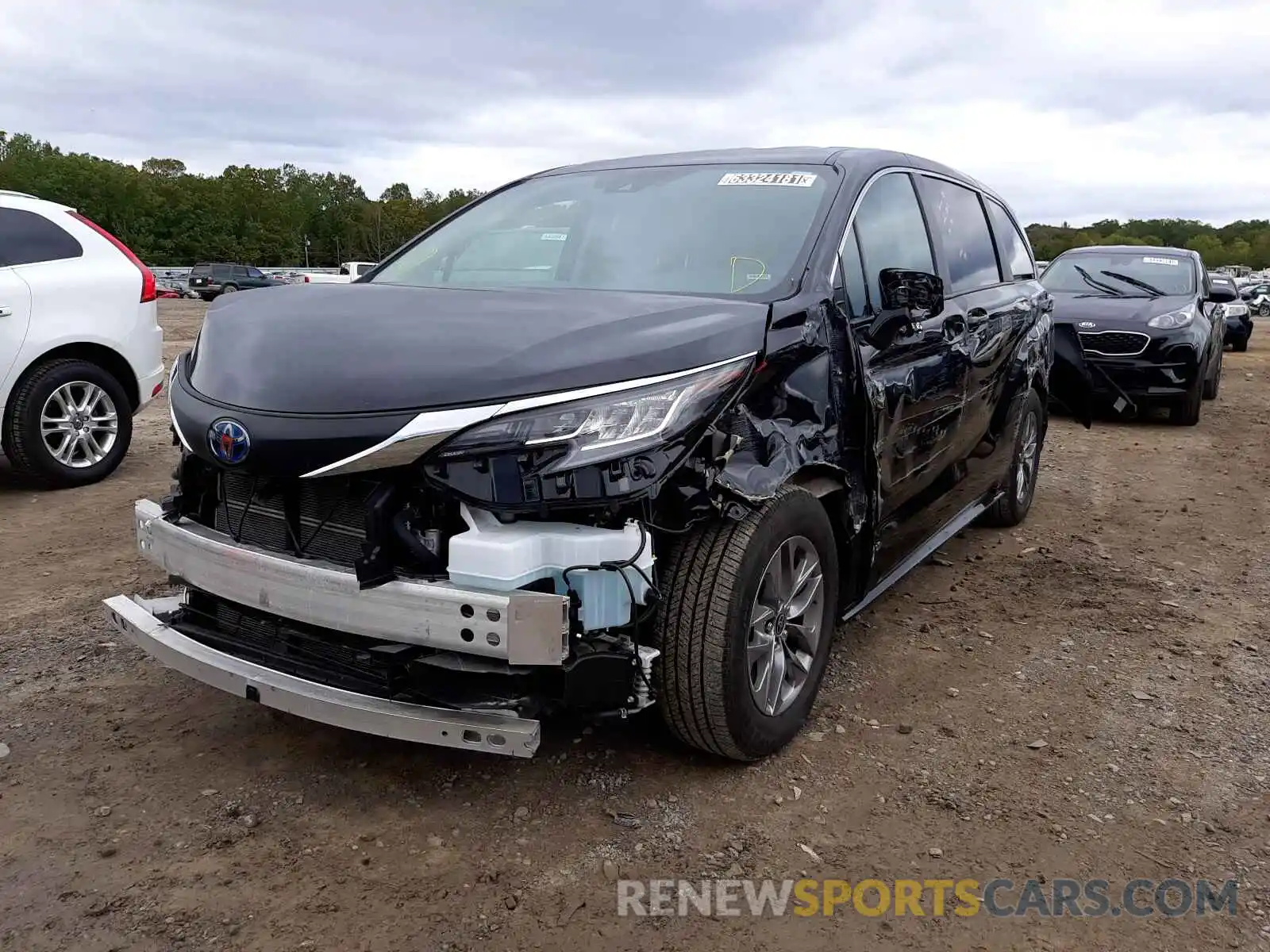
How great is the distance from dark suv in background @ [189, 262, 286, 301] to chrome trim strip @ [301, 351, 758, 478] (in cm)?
4346

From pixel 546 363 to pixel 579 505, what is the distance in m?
0.36

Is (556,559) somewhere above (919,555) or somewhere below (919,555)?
above

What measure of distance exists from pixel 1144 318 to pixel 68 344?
29.7 ft

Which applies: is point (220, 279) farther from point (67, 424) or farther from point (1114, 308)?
point (67, 424)

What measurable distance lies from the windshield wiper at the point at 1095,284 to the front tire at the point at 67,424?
913 centimetres

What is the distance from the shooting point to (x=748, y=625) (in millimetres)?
2744

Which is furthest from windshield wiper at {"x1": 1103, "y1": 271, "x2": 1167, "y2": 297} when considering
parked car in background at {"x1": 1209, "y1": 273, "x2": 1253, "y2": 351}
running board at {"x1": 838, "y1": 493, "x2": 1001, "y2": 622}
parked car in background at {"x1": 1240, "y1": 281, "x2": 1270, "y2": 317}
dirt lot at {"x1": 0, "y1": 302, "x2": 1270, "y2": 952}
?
parked car in background at {"x1": 1240, "y1": 281, "x2": 1270, "y2": 317}

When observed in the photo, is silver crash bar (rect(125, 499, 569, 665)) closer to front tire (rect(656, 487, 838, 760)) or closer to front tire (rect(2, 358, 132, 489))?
front tire (rect(656, 487, 838, 760))

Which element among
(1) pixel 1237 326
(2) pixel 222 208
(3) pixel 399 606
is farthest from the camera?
(2) pixel 222 208

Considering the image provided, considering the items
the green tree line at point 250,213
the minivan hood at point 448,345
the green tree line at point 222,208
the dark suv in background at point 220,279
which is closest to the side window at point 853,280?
the minivan hood at point 448,345

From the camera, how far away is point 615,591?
2.49 metres

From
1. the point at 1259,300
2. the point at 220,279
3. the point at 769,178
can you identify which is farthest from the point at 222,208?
the point at 769,178

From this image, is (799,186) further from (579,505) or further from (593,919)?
(593,919)

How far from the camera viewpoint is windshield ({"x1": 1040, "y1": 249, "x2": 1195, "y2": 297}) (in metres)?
10.7
